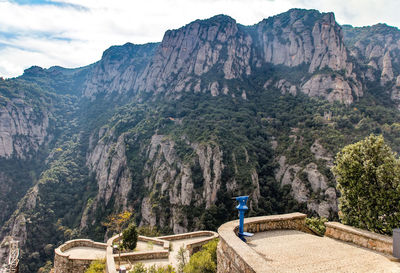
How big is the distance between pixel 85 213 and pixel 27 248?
14489 mm

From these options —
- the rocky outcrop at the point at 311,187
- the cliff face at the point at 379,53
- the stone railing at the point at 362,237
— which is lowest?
the rocky outcrop at the point at 311,187

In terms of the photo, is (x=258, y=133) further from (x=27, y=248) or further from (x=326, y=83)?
(x=27, y=248)

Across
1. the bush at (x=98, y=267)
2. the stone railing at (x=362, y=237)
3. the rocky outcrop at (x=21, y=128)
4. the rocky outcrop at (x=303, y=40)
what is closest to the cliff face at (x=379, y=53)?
the rocky outcrop at (x=303, y=40)

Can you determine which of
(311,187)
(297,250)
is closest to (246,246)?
(297,250)

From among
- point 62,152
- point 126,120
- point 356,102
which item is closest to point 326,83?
point 356,102

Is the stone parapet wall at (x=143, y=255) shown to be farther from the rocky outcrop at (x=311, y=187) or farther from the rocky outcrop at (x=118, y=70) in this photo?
the rocky outcrop at (x=118, y=70)

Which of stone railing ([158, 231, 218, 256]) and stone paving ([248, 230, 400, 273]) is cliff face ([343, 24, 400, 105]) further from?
stone paving ([248, 230, 400, 273])

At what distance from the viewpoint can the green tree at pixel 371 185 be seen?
12469mm

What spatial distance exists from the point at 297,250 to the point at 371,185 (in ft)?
29.1

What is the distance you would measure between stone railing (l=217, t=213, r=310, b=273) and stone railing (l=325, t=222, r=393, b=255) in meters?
1.02

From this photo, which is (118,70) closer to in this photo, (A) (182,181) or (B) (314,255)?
(A) (182,181)

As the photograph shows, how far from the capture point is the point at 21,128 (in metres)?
101

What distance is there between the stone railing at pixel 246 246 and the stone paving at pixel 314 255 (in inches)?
13.4

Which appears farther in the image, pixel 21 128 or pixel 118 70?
pixel 118 70
